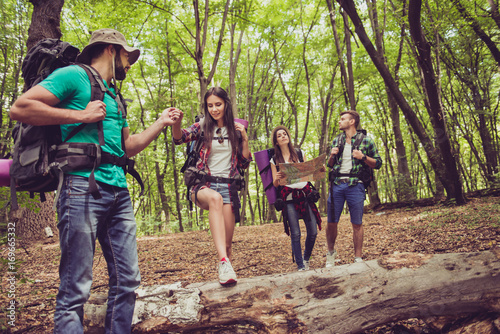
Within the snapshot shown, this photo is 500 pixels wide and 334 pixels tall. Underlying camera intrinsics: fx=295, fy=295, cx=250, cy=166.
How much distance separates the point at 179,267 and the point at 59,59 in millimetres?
4304

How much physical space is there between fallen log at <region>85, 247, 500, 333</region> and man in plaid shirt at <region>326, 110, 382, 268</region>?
1.74 meters

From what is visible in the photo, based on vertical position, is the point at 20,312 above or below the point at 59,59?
below

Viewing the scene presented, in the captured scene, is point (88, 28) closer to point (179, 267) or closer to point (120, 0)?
point (120, 0)

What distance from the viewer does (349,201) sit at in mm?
4398

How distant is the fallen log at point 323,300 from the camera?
2436mm

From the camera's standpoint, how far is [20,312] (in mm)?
3029

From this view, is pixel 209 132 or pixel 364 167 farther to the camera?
pixel 364 167

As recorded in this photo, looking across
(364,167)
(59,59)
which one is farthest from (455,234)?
(59,59)

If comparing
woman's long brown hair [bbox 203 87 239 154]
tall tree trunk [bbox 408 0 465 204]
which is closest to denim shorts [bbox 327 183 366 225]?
woman's long brown hair [bbox 203 87 239 154]

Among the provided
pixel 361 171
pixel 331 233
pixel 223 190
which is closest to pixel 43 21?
pixel 223 190

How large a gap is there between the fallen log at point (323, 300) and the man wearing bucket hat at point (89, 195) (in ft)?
1.42

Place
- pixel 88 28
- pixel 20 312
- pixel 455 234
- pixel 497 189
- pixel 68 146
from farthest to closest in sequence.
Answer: pixel 88 28
pixel 497 189
pixel 455 234
pixel 20 312
pixel 68 146

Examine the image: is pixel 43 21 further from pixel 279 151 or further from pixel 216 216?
pixel 216 216

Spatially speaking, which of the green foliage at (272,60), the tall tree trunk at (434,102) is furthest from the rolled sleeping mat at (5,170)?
the green foliage at (272,60)
